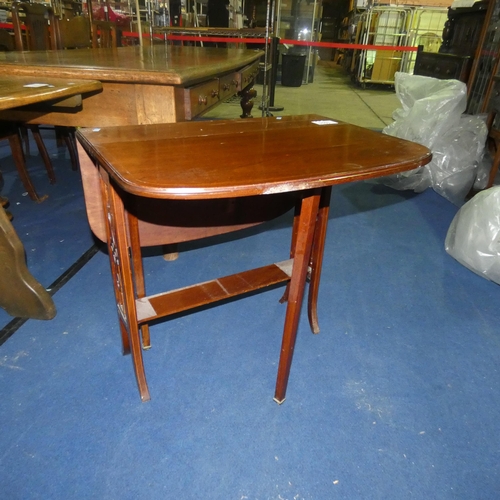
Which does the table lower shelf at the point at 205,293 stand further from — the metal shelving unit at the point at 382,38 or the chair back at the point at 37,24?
the metal shelving unit at the point at 382,38

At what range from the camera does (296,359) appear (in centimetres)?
139

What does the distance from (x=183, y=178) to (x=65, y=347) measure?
3.14ft

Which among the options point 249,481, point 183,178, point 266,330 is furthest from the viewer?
point 266,330

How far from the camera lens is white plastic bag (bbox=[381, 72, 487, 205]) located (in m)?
2.59

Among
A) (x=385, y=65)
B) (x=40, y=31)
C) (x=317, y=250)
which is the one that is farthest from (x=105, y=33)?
(x=385, y=65)

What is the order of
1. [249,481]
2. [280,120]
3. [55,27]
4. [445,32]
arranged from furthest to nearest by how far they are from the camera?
[445,32], [55,27], [280,120], [249,481]

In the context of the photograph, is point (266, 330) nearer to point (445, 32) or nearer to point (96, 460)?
point (96, 460)

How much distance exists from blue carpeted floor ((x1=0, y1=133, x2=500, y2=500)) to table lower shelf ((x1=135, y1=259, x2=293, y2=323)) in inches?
11.0

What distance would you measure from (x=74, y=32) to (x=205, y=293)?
8.00 ft

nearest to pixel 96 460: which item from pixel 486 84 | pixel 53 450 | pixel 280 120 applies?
pixel 53 450

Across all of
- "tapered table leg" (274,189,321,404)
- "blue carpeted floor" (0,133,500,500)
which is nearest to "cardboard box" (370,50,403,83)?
"blue carpeted floor" (0,133,500,500)

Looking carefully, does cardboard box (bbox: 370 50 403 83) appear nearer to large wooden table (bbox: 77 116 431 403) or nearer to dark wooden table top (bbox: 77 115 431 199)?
large wooden table (bbox: 77 116 431 403)

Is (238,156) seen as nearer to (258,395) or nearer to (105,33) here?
(258,395)

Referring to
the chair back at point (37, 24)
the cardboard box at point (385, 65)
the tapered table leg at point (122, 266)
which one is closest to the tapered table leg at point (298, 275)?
the tapered table leg at point (122, 266)
